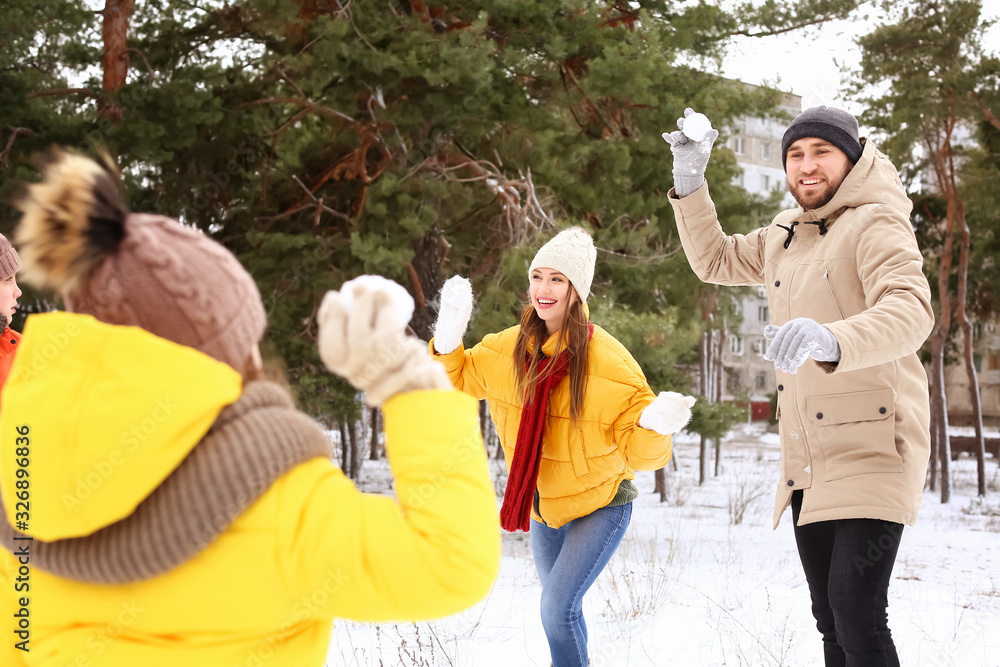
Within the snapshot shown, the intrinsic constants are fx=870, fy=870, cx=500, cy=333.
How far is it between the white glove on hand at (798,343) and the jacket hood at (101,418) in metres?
1.41

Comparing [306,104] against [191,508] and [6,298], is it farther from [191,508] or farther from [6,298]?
[191,508]

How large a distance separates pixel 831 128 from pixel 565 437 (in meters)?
1.41

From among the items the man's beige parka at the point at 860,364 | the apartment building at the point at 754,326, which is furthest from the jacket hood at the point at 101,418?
the apartment building at the point at 754,326

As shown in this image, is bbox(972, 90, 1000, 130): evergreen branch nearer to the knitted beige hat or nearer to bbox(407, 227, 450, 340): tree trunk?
bbox(407, 227, 450, 340): tree trunk

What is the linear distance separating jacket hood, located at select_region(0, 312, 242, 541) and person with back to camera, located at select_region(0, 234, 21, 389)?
2.45 meters

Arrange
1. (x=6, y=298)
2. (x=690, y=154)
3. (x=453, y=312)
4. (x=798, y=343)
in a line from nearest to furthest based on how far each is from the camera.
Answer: (x=798, y=343) → (x=690, y=154) → (x=453, y=312) → (x=6, y=298)

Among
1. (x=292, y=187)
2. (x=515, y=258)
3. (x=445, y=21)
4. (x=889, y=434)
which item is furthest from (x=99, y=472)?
(x=292, y=187)

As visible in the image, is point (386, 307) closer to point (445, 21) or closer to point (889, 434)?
point (889, 434)

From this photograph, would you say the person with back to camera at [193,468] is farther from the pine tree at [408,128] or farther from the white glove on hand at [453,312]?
the pine tree at [408,128]

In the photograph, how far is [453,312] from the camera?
10.5 feet

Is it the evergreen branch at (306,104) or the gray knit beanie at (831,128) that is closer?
the gray knit beanie at (831,128)

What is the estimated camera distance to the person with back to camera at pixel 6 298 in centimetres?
323

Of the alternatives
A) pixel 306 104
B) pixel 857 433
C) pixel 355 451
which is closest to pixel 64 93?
pixel 306 104

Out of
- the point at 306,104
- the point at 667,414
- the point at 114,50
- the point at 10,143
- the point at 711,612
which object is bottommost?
the point at 711,612
